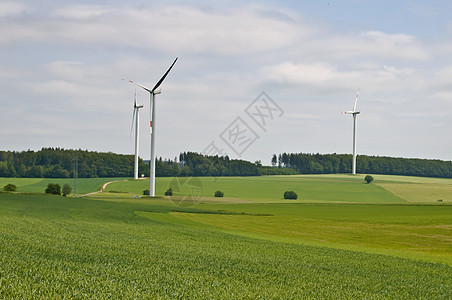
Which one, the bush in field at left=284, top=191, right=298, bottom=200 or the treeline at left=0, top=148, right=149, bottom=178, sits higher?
the treeline at left=0, top=148, right=149, bottom=178

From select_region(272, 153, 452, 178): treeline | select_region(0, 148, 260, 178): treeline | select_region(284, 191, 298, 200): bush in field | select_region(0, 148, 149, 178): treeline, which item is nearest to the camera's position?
select_region(284, 191, 298, 200): bush in field

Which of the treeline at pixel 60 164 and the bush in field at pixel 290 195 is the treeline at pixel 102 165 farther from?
the bush in field at pixel 290 195

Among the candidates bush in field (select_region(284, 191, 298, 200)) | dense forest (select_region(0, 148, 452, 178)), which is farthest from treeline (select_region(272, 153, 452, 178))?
bush in field (select_region(284, 191, 298, 200))

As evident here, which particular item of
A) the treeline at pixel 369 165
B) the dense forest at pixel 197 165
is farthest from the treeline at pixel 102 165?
the treeline at pixel 369 165

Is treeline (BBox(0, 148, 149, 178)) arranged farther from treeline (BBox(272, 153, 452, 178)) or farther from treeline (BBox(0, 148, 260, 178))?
treeline (BBox(272, 153, 452, 178))

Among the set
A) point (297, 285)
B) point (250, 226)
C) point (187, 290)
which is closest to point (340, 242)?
point (250, 226)

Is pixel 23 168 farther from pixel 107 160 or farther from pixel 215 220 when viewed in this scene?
pixel 215 220

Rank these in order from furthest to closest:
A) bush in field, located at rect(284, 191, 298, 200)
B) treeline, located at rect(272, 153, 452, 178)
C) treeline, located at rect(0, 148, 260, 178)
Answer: treeline, located at rect(272, 153, 452, 178) → treeline, located at rect(0, 148, 260, 178) → bush in field, located at rect(284, 191, 298, 200)

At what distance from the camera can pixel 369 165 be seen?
177500 millimetres

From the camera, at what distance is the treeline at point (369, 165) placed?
563 feet

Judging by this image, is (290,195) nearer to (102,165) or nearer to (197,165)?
(197,165)

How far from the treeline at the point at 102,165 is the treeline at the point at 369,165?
24.5 m

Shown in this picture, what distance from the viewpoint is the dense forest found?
145 meters

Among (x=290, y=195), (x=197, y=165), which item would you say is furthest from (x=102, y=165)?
(x=290, y=195)
